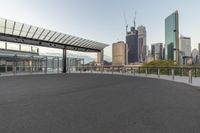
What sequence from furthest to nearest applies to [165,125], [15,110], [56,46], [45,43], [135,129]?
[56,46] → [45,43] → [15,110] → [165,125] → [135,129]

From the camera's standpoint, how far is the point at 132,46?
171m

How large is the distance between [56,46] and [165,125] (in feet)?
92.4

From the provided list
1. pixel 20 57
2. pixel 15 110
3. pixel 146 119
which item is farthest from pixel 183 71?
pixel 20 57

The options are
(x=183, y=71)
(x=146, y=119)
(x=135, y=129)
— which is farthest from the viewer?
(x=183, y=71)

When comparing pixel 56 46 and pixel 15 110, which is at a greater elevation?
pixel 56 46

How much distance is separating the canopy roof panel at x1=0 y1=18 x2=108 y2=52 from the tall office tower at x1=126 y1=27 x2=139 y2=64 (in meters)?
127

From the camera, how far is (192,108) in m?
4.90

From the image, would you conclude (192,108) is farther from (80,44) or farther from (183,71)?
(80,44)

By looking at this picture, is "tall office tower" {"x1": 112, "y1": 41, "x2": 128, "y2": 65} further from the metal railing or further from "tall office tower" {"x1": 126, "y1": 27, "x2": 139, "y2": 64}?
the metal railing

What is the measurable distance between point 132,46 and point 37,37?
152280 mm

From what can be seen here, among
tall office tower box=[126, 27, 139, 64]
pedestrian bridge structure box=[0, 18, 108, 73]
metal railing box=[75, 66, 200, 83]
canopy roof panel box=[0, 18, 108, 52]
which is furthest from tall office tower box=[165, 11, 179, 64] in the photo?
metal railing box=[75, 66, 200, 83]

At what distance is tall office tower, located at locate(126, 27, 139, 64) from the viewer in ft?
534

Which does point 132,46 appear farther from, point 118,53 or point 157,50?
point 118,53

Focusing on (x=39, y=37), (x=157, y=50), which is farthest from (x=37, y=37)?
(x=157, y=50)
